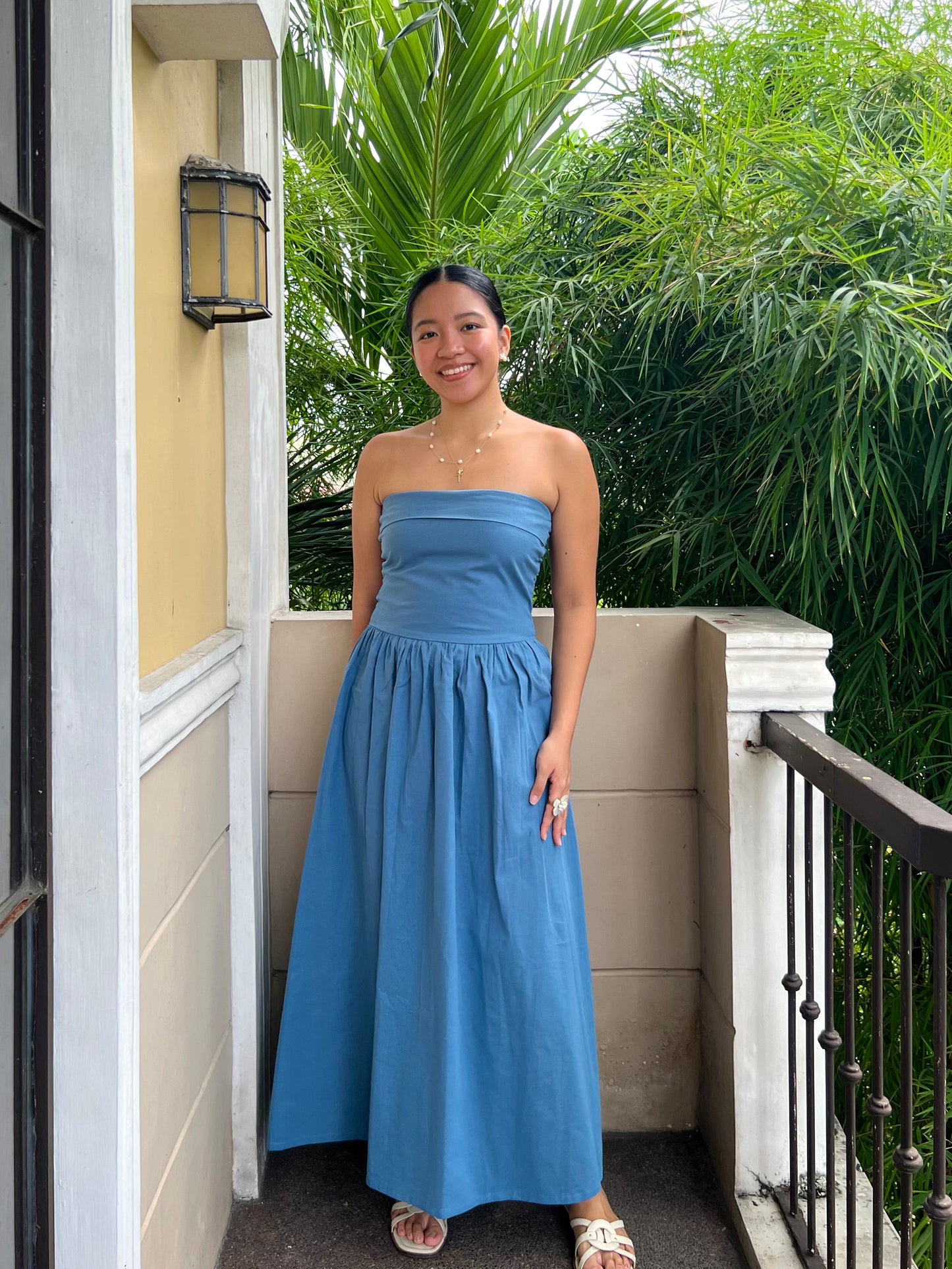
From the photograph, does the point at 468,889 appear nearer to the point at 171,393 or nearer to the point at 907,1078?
the point at 907,1078

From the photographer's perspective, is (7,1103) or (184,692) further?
(184,692)

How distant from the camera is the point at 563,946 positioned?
1822mm

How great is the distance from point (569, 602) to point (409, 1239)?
3.92 feet

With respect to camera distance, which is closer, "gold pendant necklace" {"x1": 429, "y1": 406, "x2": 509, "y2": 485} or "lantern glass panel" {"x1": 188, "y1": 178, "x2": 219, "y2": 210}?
"lantern glass panel" {"x1": 188, "y1": 178, "x2": 219, "y2": 210}

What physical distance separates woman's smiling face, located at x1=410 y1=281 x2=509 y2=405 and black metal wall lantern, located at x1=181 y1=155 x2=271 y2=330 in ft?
0.94

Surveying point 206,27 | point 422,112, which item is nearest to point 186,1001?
point 206,27

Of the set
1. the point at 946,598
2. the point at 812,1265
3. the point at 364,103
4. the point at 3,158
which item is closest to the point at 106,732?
the point at 3,158

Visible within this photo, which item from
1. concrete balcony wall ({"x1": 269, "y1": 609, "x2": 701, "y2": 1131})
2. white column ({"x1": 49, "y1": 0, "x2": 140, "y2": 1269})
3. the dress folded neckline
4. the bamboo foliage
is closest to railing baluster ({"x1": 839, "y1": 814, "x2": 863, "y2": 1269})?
concrete balcony wall ({"x1": 269, "y1": 609, "x2": 701, "y2": 1131})

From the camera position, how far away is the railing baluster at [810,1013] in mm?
1693

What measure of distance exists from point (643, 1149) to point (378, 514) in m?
1.45

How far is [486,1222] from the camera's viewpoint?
1966 millimetres

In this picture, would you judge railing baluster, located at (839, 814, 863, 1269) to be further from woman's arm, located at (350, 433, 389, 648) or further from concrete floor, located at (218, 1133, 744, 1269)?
woman's arm, located at (350, 433, 389, 648)

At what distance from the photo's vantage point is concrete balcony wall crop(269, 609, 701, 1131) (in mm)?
2168

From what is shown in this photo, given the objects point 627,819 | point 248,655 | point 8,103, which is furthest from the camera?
point 627,819
